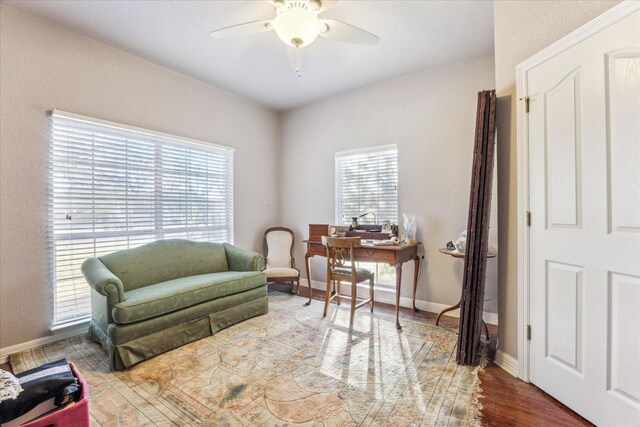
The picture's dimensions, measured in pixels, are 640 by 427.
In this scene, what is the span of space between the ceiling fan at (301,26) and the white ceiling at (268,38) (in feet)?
A: 1.02

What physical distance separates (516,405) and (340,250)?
1.84m

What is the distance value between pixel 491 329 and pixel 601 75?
7.81 ft

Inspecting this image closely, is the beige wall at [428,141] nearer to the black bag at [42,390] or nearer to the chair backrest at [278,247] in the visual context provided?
the chair backrest at [278,247]

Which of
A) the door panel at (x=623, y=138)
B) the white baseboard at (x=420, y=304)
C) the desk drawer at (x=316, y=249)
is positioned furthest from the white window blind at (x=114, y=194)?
the door panel at (x=623, y=138)

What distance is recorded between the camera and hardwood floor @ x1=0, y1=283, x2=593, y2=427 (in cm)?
159

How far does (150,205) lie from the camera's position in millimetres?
3309

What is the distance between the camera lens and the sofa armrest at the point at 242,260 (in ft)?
11.1

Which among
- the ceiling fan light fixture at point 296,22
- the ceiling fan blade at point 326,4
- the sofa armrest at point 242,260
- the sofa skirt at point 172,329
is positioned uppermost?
the ceiling fan blade at point 326,4

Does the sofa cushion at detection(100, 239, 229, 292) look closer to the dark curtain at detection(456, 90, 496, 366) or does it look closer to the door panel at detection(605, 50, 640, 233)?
the dark curtain at detection(456, 90, 496, 366)

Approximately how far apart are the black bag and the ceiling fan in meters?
2.29

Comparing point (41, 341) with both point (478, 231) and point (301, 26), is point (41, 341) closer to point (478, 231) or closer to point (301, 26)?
point (301, 26)

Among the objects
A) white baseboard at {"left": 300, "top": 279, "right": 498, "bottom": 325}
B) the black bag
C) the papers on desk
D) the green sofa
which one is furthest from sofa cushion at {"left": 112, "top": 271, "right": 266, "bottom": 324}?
white baseboard at {"left": 300, "top": 279, "right": 498, "bottom": 325}

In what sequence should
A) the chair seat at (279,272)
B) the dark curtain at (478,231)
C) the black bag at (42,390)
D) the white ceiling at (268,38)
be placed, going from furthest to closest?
the chair seat at (279,272) → the white ceiling at (268,38) → the dark curtain at (478,231) → the black bag at (42,390)

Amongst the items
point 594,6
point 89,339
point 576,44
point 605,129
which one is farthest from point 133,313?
point 594,6
